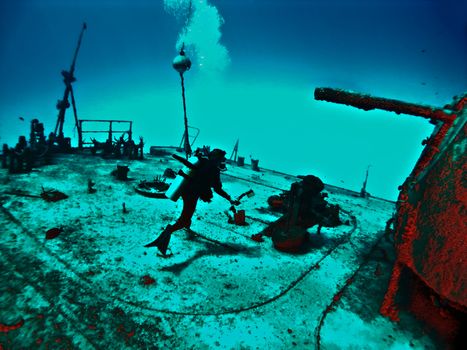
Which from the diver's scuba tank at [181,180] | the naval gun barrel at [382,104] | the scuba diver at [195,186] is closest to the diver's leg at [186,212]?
the scuba diver at [195,186]

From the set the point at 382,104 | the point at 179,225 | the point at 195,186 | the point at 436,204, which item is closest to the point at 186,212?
the point at 179,225

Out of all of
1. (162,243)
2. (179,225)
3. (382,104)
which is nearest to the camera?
(382,104)

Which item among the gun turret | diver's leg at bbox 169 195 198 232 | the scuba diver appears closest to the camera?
the gun turret

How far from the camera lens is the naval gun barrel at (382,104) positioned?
9.36ft

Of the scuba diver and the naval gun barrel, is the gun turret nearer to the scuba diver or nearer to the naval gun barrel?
the naval gun barrel

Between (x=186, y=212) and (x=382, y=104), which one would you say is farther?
(x=186, y=212)

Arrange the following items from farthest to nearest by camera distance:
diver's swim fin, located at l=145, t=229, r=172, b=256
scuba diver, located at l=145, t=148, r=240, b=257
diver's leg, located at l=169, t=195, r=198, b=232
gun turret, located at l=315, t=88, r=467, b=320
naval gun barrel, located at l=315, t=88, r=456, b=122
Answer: diver's leg, located at l=169, t=195, r=198, b=232
scuba diver, located at l=145, t=148, r=240, b=257
diver's swim fin, located at l=145, t=229, r=172, b=256
naval gun barrel, located at l=315, t=88, r=456, b=122
gun turret, located at l=315, t=88, r=467, b=320

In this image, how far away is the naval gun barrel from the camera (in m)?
2.85

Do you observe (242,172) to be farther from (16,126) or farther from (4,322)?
(16,126)

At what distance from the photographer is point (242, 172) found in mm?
15109

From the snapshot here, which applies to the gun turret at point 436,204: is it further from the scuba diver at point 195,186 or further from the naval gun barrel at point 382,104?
the scuba diver at point 195,186

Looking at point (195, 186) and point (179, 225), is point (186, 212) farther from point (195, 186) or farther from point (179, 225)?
point (195, 186)

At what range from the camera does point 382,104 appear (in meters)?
3.01

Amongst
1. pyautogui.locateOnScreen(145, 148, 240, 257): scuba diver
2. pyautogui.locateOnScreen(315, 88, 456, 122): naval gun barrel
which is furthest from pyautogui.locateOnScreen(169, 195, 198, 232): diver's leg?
pyautogui.locateOnScreen(315, 88, 456, 122): naval gun barrel
